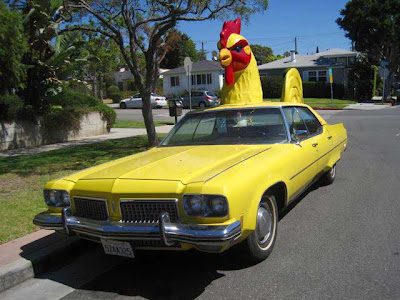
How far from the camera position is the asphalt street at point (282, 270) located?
3.35 metres

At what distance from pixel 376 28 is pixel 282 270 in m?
32.9

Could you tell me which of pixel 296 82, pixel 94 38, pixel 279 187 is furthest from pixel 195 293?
pixel 94 38

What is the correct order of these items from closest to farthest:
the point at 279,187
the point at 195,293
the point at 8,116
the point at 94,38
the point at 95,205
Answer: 1. the point at 195,293
2. the point at 95,205
3. the point at 279,187
4. the point at 8,116
5. the point at 94,38

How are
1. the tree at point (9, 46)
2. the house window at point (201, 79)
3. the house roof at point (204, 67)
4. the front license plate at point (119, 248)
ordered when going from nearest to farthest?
the front license plate at point (119, 248), the tree at point (9, 46), the house roof at point (204, 67), the house window at point (201, 79)

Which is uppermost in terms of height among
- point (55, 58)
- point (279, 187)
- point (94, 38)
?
point (94, 38)

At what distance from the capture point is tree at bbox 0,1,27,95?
8.06m

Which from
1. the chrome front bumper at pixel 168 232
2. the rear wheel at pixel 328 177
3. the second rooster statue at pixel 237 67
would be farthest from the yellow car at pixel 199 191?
the second rooster statue at pixel 237 67

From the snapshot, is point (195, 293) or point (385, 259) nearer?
point (195, 293)

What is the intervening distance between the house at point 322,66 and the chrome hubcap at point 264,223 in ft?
122

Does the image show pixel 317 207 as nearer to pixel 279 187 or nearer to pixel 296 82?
pixel 279 187

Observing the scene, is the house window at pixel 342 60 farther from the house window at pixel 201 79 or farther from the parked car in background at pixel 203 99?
the parked car in background at pixel 203 99

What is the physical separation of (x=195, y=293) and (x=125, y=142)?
9.46 metres

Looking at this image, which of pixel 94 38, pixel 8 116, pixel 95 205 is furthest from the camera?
pixel 94 38

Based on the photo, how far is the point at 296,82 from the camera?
10.0m
